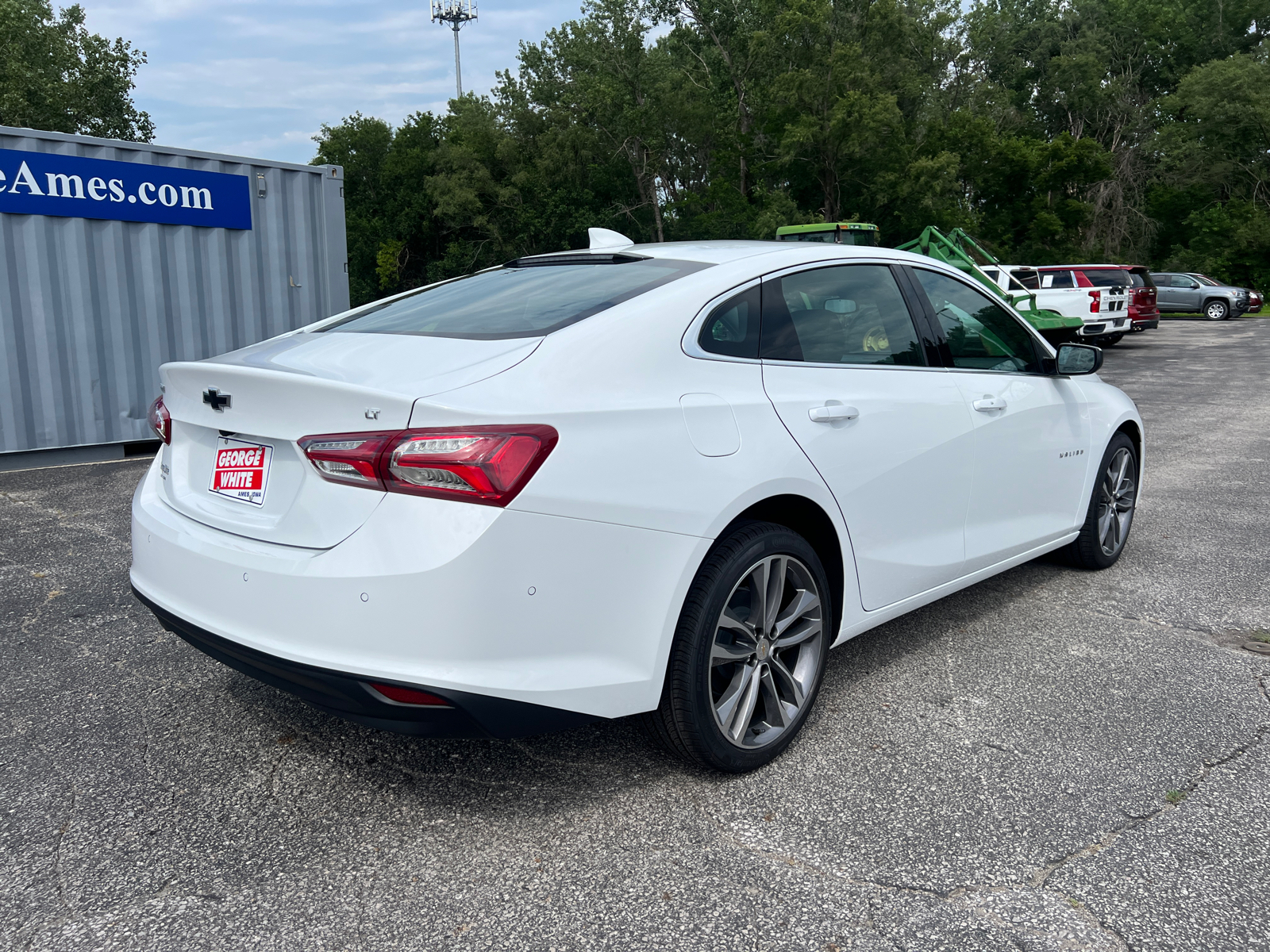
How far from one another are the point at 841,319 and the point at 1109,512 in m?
2.41

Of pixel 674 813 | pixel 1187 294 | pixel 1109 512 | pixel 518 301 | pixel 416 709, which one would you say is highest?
pixel 518 301

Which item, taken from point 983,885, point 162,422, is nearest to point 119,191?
point 162,422

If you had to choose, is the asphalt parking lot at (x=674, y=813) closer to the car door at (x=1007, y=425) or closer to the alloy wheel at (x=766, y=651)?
the alloy wheel at (x=766, y=651)

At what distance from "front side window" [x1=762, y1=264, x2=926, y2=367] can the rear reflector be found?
138 centimetres

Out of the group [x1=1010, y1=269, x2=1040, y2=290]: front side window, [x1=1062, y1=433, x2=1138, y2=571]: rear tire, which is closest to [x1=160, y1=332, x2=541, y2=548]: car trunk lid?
[x1=1062, y1=433, x2=1138, y2=571]: rear tire

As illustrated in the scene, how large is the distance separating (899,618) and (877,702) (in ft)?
3.10

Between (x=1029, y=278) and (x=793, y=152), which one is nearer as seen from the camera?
(x=1029, y=278)

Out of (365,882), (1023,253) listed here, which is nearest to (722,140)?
(1023,253)

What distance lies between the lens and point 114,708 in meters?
3.37

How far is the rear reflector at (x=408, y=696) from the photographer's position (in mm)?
2299

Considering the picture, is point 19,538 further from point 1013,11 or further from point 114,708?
point 1013,11

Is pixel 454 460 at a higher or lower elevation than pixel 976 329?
lower

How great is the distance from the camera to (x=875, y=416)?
3.20 metres

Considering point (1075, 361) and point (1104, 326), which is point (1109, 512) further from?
point (1104, 326)
